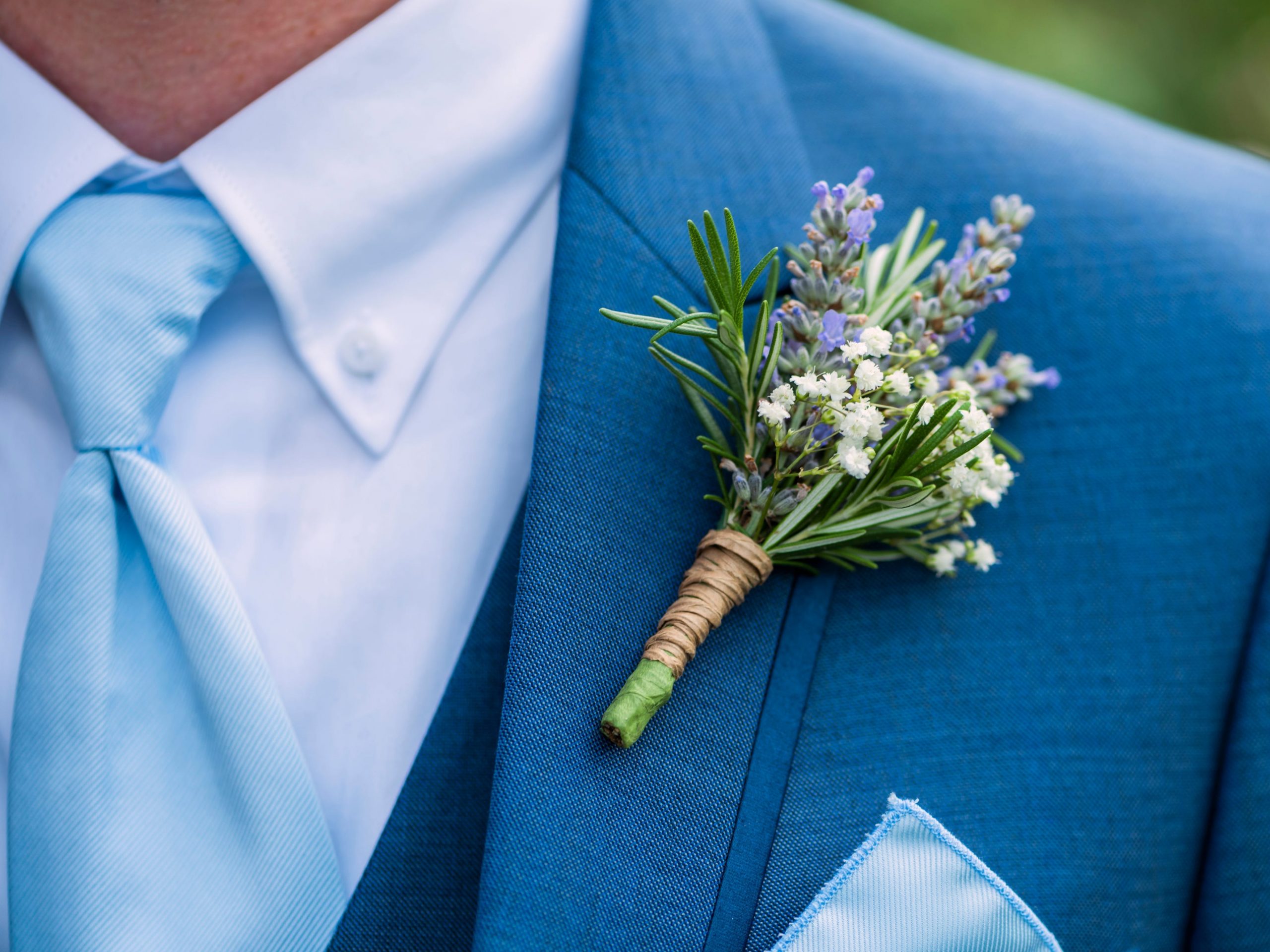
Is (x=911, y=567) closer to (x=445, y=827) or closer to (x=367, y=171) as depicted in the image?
(x=445, y=827)

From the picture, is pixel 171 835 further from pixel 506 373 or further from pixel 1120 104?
pixel 1120 104

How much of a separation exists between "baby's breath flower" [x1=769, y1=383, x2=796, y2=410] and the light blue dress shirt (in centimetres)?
37

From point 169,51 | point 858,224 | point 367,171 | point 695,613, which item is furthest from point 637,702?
point 169,51

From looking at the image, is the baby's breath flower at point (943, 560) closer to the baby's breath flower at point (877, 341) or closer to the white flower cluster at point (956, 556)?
the white flower cluster at point (956, 556)

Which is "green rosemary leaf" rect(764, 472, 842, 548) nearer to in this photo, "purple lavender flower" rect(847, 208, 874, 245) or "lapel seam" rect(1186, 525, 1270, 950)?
"purple lavender flower" rect(847, 208, 874, 245)

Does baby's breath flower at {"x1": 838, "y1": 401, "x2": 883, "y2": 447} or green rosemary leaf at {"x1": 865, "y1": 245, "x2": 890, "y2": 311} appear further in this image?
green rosemary leaf at {"x1": 865, "y1": 245, "x2": 890, "y2": 311}

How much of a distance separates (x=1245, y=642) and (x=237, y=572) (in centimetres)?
104

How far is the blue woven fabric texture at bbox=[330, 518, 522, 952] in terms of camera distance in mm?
833

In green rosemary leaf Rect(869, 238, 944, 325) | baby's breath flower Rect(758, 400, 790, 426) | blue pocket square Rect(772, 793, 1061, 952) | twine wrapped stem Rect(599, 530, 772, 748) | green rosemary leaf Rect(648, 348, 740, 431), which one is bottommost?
blue pocket square Rect(772, 793, 1061, 952)

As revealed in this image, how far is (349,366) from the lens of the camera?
0.98 metres

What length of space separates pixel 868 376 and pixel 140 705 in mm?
723

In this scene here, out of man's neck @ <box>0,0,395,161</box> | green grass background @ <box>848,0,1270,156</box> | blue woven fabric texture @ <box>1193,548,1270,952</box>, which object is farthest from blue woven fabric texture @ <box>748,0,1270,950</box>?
green grass background @ <box>848,0,1270,156</box>

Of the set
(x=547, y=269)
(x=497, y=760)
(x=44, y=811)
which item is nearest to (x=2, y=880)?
(x=44, y=811)

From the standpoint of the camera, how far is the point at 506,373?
1010mm
